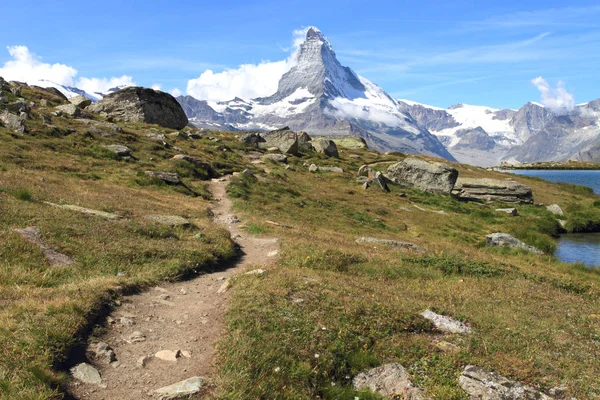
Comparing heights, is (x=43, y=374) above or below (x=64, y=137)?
below

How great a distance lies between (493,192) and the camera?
68.1 metres

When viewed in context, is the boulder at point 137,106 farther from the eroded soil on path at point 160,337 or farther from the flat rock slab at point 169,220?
the eroded soil on path at point 160,337

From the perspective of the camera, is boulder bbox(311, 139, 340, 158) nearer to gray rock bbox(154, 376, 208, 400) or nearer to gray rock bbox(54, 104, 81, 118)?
gray rock bbox(54, 104, 81, 118)

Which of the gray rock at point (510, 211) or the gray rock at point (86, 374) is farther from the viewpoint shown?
the gray rock at point (510, 211)

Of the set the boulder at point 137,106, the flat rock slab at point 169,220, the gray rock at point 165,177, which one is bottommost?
the flat rock slab at point 169,220

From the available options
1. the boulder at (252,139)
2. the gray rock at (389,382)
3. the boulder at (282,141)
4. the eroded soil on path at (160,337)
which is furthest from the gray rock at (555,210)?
the gray rock at (389,382)

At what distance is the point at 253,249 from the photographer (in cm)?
2269

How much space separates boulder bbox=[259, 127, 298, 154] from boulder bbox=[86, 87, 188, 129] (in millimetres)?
18363

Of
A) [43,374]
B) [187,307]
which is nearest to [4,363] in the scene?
[43,374]

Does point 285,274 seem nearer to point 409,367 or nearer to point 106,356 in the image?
point 409,367

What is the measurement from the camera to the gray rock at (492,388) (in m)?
9.94

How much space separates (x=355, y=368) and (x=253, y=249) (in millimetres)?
12638

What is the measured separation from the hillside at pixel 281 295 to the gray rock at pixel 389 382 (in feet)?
0.73

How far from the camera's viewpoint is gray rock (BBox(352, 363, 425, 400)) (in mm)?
10008
